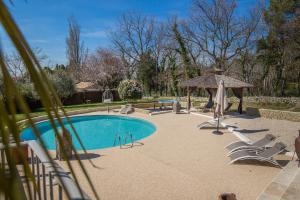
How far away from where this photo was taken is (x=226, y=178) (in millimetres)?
5656

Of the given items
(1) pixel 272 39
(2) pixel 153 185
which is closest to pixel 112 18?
(1) pixel 272 39

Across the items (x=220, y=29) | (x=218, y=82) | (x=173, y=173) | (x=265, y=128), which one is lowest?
(x=173, y=173)

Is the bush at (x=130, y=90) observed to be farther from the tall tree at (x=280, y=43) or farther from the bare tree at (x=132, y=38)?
the bare tree at (x=132, y=38)

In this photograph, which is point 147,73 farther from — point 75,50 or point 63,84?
point 63,84

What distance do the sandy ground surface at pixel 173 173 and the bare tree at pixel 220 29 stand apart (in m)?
20.8

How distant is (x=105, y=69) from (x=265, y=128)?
86.6 ft

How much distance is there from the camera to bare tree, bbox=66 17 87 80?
122ft

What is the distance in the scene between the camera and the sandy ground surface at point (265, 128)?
33.0 ft

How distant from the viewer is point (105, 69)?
3422 cm

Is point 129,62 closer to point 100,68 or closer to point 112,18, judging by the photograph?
point 100,68

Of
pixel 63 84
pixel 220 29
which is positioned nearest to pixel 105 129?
pixel 63 84

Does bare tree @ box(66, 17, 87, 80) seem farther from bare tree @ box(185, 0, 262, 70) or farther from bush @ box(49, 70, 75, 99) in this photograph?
bare tree @ box(185, 0, 262, 70)

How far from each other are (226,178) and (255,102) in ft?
56.1

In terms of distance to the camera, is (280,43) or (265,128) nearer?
(265,128)
